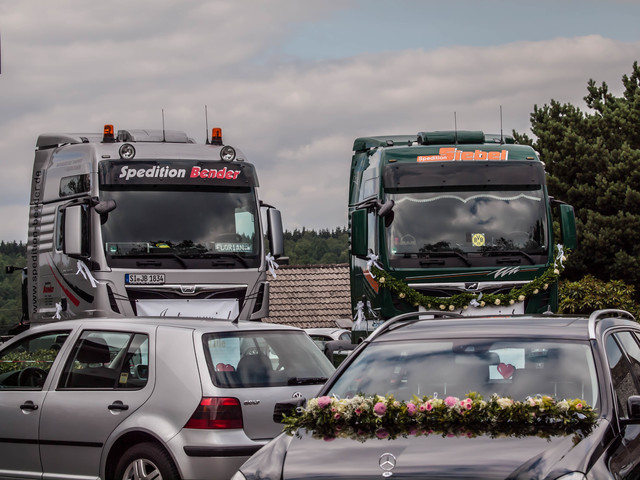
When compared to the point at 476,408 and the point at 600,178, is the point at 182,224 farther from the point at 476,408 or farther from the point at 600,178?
the point at 600,178

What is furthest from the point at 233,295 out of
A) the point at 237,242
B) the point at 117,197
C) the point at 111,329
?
the point at 111,329

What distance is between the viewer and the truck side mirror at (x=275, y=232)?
17.3 meters

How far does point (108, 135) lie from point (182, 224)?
2.03 metres

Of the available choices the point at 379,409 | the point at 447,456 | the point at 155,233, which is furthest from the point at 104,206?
the point at 447,456

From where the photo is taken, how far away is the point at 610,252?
3186 cm

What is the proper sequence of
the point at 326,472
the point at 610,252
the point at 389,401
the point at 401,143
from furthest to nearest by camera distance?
the point at 610,252, the point at 401,143, the point at 389,401, the point at 326,472

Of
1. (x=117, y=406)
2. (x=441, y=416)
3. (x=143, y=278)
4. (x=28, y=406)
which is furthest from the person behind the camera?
(x=143, y=278)

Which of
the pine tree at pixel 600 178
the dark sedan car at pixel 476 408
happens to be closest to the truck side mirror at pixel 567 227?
the dark sedan car at pixel 476 408

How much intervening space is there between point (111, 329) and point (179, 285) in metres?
7.57

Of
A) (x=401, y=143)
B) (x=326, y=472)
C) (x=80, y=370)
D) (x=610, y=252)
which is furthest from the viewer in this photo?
(x=610, y=252)

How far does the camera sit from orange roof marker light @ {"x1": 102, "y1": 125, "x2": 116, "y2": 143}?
1734cm

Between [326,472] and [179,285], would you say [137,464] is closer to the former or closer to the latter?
[326,472]

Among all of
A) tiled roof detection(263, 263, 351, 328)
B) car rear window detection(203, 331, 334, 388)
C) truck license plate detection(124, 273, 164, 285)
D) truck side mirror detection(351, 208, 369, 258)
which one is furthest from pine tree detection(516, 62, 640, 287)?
car rear window detection(203, 331, 334, 388)

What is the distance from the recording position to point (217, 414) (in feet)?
26.3
